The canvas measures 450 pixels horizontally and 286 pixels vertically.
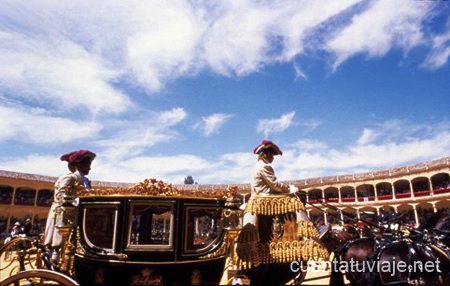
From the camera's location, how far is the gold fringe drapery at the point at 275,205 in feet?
12.9

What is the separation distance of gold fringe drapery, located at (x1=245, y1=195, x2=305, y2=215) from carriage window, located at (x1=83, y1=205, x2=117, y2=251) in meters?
1.89

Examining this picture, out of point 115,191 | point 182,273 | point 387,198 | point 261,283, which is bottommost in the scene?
point 261,283

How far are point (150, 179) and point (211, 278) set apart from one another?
4.82 feet

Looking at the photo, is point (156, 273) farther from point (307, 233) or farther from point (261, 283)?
point (307, 233)

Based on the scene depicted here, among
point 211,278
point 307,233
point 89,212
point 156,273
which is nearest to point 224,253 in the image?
point 211,278

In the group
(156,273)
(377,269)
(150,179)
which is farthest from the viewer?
(377,269)

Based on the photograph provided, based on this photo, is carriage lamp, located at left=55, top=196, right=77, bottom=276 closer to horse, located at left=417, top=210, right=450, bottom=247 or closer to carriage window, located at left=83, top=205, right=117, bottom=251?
carriage window, located at left=83, top=205, right=117, bottom=251

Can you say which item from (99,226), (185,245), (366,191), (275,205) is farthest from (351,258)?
(366,191)

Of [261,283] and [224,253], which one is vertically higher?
[224,253]

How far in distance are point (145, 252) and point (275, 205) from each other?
72.9 inches

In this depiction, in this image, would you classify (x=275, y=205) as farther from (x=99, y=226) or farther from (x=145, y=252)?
(x=99, y=226)

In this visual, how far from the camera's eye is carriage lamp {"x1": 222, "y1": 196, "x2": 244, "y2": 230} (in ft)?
11.3

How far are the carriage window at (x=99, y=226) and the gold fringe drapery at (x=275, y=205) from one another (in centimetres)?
189

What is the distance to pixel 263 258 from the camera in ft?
12.5
